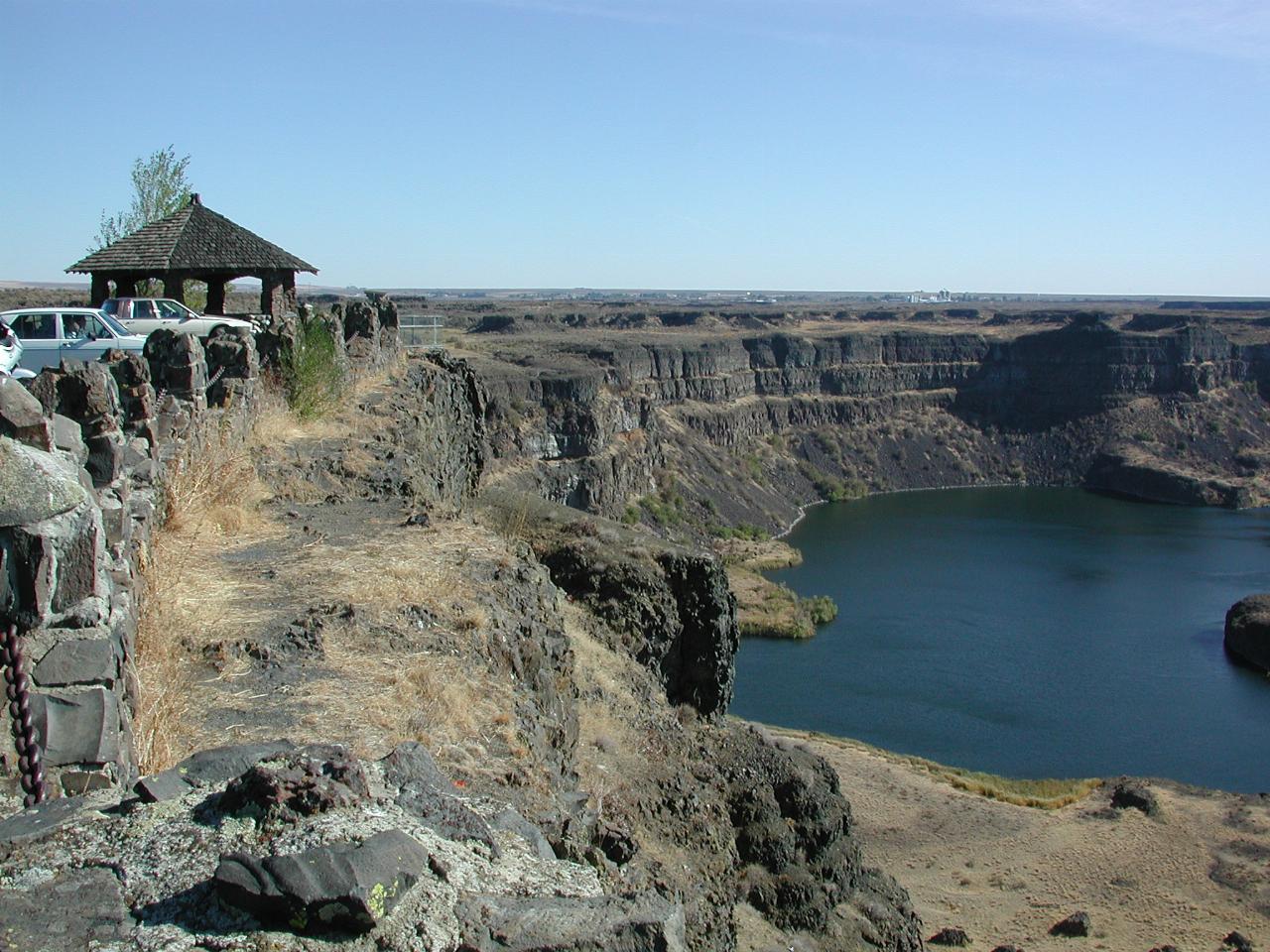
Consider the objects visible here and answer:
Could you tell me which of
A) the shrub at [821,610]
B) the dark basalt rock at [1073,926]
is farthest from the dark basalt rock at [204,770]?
the shrub at [821,610]

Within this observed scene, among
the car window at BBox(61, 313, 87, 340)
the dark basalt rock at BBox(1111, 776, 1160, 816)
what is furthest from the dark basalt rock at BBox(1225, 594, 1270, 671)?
the car window at BBox(61, 313, 87, 340)

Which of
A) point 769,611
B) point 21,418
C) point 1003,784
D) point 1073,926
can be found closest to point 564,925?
point 21,418

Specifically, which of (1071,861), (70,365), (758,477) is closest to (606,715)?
(70,365)

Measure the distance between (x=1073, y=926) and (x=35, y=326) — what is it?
73.3 ft

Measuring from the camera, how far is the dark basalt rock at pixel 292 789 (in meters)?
4.82

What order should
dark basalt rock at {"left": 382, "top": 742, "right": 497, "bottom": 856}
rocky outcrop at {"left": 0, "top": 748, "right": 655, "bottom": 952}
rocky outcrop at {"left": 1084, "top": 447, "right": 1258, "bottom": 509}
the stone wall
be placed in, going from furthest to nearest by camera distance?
rocky outcrop at {"left": 1084, "top": 447, "right": 1258, "bottom": 509} < dark basalt rock at {"left": 382, "top": 742, "right": 497, "bottom": 856} < the stone wall < rocky outcrop at {"left": 0, "top": 748, "right": 655, "bottom": 952}

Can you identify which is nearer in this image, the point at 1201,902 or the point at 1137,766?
the point at 1201,902

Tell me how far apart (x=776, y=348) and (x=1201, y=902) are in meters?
82.6

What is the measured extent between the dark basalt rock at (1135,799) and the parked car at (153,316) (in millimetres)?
24246

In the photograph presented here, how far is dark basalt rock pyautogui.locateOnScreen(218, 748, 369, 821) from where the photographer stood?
15.8ft

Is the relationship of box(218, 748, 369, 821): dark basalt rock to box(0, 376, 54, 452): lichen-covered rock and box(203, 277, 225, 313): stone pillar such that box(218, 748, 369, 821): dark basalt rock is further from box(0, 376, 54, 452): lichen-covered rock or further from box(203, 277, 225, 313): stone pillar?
box(203, 277, 225, 313): stone pillar

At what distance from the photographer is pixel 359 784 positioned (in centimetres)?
518

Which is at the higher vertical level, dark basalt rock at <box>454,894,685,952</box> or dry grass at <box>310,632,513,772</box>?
dark basalt rock at <box>454,894,685,952</box>

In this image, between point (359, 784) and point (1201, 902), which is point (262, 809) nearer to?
point (359, 784)
